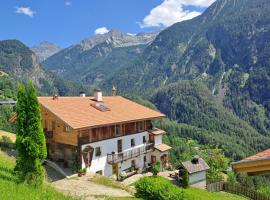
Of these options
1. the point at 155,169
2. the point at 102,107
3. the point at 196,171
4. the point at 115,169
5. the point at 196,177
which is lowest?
the point at 196,177

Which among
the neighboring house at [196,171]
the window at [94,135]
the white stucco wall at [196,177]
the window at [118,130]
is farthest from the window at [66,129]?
the white stucco wall at [196,177]

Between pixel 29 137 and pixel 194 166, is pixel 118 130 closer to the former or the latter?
pixel 194 166

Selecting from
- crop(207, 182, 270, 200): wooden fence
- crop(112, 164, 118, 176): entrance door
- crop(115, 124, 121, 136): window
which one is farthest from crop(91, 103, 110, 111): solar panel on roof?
crop(207, 182, 270, 200): wooden fence

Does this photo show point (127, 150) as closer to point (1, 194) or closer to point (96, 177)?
point (96, 177)

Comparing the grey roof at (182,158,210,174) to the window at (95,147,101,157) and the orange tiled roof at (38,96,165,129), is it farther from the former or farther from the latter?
the window at (95,147,101,157)

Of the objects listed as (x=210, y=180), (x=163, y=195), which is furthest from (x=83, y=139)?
(x=210, y=180)

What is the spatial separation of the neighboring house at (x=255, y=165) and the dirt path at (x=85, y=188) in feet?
67.6

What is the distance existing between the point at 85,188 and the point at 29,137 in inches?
449

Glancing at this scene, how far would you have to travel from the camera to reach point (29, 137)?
2431 cm

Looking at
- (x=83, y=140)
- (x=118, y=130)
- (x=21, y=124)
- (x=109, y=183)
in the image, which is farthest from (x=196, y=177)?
(x=21, y=124)

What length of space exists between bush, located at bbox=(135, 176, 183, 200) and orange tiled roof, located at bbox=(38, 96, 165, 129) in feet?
34.3

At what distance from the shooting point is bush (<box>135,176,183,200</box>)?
28584 millimetres

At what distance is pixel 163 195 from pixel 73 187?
31.7 feet

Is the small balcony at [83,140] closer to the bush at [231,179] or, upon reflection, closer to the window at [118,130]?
the window at [118,130]
